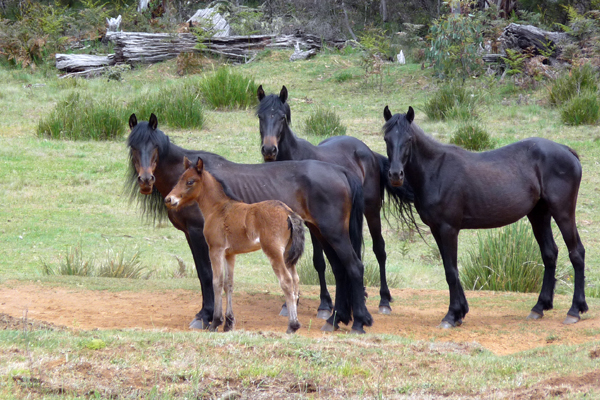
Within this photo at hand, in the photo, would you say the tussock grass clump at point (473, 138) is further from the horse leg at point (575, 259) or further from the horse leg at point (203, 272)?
the horse leg at point (203, 272)

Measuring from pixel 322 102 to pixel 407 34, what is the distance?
8.26m

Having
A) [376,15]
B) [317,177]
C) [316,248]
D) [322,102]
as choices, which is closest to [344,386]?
[317,177]

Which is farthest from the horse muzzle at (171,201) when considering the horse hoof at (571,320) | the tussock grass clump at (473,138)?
the tussock grass clump at (473,138)

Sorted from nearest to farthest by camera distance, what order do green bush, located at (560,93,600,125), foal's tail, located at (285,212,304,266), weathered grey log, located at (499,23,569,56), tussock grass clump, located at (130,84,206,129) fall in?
foal's tail, located at (285,212,304,266), green bush, located at (560,93,600,125), tussock grass clump, located at (130,84,206,129), weathered grey log, located at (499,23,569,56)

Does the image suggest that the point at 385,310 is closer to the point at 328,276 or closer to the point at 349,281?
the point at 349,281

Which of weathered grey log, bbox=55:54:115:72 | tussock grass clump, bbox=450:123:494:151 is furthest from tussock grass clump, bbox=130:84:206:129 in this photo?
weathered grey log, bbox=55:54:115:72

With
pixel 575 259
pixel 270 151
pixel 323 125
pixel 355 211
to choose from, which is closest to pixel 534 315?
pixel 575 259

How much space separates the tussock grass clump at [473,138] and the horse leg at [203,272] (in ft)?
29.1

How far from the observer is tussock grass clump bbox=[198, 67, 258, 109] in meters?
18.0

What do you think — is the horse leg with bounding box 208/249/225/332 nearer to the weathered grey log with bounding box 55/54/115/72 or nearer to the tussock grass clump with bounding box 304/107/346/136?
the tussock grass clump with bounding box 304/107/346/136

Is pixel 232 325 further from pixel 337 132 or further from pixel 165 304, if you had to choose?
pixel 337 132

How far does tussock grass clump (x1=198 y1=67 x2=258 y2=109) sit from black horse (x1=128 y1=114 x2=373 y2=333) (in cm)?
1110

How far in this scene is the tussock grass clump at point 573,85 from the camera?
55.8ft

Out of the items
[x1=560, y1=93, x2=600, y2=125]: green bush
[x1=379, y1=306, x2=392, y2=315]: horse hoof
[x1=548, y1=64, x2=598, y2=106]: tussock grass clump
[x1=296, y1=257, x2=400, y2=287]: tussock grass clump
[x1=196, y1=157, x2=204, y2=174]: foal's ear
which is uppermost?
[x1=196, y1=157, x2=204, y2=174]: foal's ear
